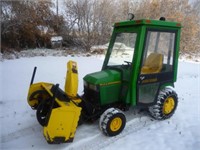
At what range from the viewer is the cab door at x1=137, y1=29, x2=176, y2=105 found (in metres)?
3.95

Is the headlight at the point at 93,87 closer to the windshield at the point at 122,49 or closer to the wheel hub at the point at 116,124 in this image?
the wheel hub at the point at 116,124

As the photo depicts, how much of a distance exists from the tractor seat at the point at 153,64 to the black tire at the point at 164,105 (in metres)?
0.46

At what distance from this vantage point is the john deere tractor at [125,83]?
3.61 meters

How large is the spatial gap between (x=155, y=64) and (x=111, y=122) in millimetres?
1364

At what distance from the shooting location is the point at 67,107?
10.1 ft

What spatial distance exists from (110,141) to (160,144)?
76 cm

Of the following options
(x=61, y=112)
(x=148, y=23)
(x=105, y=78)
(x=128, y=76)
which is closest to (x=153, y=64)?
(x=128, y=76)

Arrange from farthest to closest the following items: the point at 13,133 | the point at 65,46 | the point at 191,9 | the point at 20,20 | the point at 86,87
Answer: the point at 191,9
the point at 65,46
the point at 20,20
the point at 86,87
the point at 13,133

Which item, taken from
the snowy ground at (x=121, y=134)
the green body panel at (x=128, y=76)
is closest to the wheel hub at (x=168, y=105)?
the snowy ground at (x=121, y=134)

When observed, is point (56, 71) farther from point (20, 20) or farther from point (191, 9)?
point (191, 9)

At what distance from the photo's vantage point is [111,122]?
365 centimetres

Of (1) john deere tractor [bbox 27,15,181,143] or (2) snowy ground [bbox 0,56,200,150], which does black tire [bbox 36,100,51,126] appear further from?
(2) snowy ground [bbox 0,56,200,150]

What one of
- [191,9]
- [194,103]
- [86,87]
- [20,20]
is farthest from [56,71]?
[191,9]

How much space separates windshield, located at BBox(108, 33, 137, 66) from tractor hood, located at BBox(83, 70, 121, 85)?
0.32 metres
